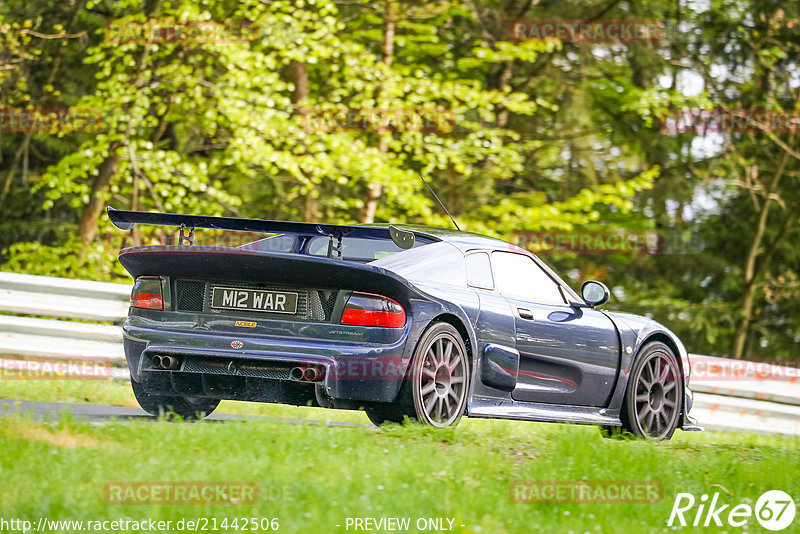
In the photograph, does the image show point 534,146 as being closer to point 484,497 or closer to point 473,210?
point 473,210

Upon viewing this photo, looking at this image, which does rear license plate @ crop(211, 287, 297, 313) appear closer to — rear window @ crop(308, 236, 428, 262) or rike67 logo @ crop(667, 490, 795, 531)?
rear window @ crop(308, 236, 428, 262)

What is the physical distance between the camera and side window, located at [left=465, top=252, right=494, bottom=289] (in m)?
6.49

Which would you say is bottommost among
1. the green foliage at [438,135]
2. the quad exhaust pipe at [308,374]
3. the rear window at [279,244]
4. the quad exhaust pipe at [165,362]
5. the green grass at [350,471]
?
the green grass at [350,471]

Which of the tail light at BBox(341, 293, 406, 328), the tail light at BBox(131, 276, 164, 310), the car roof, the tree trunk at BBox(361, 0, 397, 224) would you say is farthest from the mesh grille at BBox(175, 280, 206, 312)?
the tree trunk at BBox(361, 0, 397, 224)

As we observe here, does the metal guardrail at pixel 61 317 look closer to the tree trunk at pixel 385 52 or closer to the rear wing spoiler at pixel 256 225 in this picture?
the rear wing spoiler at pixel 256 225

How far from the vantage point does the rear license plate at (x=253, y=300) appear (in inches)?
225

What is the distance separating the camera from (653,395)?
25.6ft

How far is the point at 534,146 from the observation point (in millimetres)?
18062

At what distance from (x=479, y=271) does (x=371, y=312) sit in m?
1.19

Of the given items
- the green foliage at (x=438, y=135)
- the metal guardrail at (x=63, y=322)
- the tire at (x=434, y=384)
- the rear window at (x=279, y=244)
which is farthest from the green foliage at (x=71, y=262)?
the tire at (x=434, y=384)

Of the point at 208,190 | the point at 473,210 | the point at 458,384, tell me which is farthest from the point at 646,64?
the point at 458,384

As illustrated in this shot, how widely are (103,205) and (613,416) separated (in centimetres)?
1120

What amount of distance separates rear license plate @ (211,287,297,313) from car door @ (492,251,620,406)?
5.26 feet

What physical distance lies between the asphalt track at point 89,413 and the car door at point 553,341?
1.28 meters
